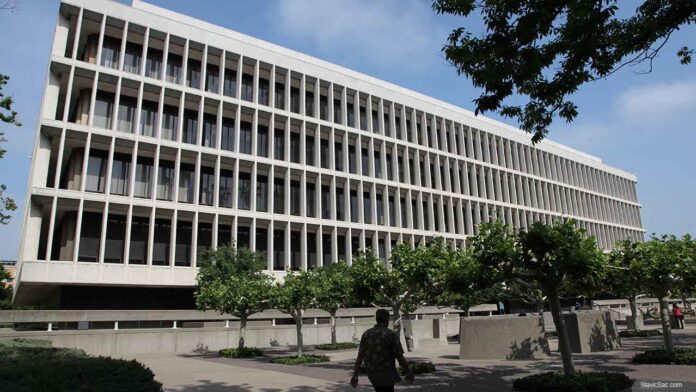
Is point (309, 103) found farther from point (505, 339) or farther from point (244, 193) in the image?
point (505, 339)

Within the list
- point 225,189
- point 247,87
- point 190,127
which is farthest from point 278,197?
point 247,87

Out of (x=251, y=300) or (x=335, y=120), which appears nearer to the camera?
(x=251, y=300)

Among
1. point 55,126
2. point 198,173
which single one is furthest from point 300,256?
point 55,126

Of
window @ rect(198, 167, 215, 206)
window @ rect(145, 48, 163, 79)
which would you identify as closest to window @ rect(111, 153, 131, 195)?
window @ rect(198, 167, 215, 206)

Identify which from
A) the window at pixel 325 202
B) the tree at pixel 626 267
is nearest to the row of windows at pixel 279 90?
the window at pixel 325 202

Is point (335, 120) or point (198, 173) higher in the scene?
point (335, 120)

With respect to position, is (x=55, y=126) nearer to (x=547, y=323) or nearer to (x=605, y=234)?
(x=547, y=323)

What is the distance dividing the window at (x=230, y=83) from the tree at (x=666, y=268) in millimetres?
36005

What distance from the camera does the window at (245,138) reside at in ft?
142

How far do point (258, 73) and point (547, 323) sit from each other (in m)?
33.2

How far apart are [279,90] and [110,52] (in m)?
14.9

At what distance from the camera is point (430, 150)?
54.7 metres

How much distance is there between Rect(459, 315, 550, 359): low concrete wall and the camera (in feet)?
63.2

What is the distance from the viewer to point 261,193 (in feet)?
142
